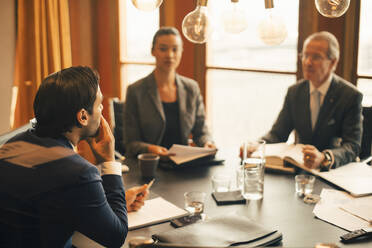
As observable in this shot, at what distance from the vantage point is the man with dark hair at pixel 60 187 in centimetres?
122

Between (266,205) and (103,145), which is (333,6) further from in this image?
(103,145)

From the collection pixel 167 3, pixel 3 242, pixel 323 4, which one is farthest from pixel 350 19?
pixel 3 242

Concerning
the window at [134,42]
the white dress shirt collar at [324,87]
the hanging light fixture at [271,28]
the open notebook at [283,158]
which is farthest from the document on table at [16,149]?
the window at [134,42]

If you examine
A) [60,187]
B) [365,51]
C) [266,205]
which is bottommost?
[266,205]

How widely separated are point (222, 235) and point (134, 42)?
3504 millimetres

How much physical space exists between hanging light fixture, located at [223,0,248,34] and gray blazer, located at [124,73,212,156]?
3.25ft

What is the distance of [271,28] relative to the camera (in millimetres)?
1876

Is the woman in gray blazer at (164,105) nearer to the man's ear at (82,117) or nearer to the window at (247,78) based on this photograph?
the window at (247,78)

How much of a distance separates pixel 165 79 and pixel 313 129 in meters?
1.03

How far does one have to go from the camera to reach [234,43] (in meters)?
3.79

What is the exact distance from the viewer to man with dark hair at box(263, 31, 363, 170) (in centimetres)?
252

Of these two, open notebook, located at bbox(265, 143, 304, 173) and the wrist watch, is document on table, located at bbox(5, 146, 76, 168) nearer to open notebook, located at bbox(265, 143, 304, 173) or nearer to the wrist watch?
open notebook, located at bbox(265, 143, 304, 173)

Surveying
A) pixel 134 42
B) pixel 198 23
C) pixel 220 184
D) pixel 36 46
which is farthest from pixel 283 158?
pixel 134 42

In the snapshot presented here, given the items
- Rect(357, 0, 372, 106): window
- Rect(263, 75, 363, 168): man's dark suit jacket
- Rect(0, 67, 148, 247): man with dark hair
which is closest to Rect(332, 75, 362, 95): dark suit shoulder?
Rect(263, 75, 363, 168): man's dark suit jacket
